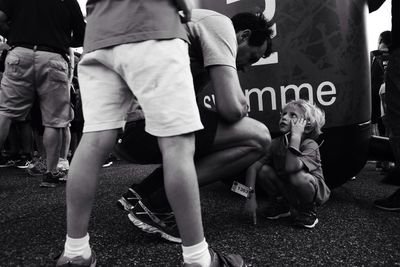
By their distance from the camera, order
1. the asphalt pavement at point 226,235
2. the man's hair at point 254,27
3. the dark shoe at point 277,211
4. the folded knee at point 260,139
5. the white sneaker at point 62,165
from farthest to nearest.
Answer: the white sneaker at point 62,165 → the dark shoe at point 277,211 → the man's hair at point 254,27 → the folded knee at point 260,139 → the asphalt pavement at point 226,235

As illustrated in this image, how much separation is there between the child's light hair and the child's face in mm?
14

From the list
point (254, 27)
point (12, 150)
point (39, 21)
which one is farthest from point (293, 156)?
point (12, 150)

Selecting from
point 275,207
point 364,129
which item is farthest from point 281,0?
point 275,207

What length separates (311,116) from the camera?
1440mm

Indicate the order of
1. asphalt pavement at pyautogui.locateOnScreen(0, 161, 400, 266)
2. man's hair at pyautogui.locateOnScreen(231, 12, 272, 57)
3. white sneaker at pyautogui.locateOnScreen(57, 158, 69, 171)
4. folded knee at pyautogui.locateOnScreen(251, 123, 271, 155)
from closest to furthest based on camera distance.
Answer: asphalt pavement at pyautogui.locateOnScreen(0, 161, 400, 266)
folded knee at pyautogui.locateOnScreen(251, 123, 271, 155)
man's hair at pyautogui.locateOnScreen(231, 12, 272, 57)
white sneaker at pyautogui.locateOnScreen(57, 158, 69, 171)

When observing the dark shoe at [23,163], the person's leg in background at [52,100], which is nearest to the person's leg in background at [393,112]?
the person's leg in background at [52,100]

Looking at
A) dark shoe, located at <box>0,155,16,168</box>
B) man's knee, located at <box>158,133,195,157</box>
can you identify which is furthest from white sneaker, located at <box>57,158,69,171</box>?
man's knee, located at <box>158,133,195,157</box>

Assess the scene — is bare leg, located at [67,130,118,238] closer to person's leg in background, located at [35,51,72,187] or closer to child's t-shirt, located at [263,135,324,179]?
child's t-shirt, located at [263,135,324,179]

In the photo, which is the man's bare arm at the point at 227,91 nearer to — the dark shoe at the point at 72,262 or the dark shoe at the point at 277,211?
Result: the dark shoe at the point at 277,211

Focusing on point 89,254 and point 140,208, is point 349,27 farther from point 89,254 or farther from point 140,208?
point 89,254

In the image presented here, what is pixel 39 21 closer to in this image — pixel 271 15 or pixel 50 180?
pixel 50 180

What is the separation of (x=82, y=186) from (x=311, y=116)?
947 mm

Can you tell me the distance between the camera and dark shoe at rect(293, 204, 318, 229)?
133cm

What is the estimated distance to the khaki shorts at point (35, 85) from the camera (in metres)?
1.97
